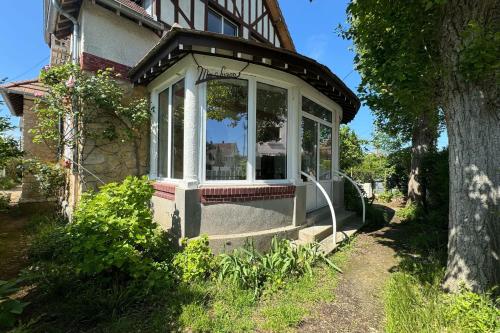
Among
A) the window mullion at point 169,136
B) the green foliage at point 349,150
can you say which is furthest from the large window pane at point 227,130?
the green foliage at point 349,150

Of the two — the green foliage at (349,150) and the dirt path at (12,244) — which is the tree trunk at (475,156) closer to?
the dirt path at (12,244)

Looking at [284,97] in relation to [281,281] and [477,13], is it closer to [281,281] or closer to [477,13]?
[477,13]

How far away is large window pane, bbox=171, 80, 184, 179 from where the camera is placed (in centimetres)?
491

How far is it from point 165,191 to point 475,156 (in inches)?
186

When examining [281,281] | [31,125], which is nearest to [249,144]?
[281,281]

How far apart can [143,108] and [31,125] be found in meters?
6.29

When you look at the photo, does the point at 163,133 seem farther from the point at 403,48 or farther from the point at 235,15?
the point at 235,15

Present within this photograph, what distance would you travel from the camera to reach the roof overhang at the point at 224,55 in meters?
3.97

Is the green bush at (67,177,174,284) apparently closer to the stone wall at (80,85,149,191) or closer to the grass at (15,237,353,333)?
the grass at (15,237,353,333)

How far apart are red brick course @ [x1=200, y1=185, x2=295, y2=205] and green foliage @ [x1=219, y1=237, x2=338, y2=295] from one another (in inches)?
31.3

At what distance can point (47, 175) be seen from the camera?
685cm

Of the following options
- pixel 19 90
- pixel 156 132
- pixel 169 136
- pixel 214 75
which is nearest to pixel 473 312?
pixel 214 75

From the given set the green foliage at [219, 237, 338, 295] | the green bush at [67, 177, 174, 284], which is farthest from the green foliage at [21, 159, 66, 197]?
the green foliage at [219, 237, 338, 295]

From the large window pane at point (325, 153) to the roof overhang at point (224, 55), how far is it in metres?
1.49
